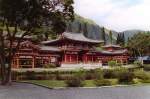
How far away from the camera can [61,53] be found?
87.8 metres

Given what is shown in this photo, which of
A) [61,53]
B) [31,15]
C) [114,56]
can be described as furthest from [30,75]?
[114,56]

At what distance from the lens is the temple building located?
243 ft

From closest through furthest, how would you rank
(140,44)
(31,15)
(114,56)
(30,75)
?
(31,15), (30,75), (114,56), (140,44)

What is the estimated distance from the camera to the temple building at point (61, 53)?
243ft

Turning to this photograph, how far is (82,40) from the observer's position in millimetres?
96000

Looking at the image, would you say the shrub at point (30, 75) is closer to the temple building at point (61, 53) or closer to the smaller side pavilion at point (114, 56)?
the temple building at point (61, 53)

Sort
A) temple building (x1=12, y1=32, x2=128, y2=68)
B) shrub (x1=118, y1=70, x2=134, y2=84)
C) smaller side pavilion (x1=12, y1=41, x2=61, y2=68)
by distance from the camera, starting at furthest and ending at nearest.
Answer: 1. temple building (x1=12, y1=32, x2=128, y2=68)
2. smaller side pavilion (x1=12, y1=41, x2=61, y2=68)
3. shrub (x1=118, y1=70, x2=134, y2=84)

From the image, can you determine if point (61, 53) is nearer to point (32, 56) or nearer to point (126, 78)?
point (32, 56)

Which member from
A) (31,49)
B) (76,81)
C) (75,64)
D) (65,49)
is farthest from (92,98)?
(65,49)

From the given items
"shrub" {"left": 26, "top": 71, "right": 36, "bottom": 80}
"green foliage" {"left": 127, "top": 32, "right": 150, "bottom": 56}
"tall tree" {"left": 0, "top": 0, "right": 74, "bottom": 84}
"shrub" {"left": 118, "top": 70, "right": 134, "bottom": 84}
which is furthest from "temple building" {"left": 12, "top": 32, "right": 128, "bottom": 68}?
"shrub" {"left": 118, "top": 70, "right": 134, "bottom": 84}

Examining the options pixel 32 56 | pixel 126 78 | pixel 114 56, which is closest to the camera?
pixel 126 78

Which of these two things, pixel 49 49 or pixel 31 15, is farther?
pixel 49 49

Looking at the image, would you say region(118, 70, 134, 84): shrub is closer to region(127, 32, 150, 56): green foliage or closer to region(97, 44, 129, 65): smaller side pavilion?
region(97, 44, 129, 65): smaller side pavilion

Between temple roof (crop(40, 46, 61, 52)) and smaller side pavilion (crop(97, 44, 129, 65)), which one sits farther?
smaller side pavilion (crop(97, 44, 129, 65))
